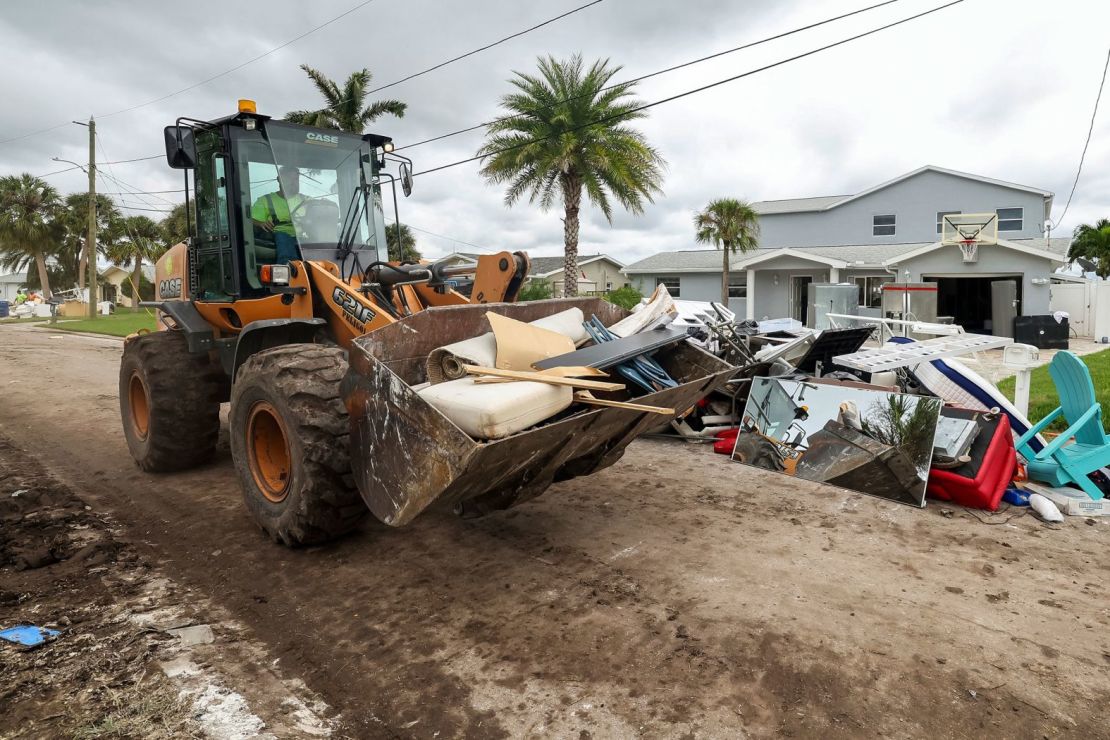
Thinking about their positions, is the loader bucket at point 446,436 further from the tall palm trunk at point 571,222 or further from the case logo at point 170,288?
the tall palm trunk at point 571,222

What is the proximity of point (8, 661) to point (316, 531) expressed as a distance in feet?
4.79

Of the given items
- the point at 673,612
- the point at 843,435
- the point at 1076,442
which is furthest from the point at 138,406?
the point at 1076,442

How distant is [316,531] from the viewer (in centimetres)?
405

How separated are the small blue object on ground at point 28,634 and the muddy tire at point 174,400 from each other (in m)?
2.79

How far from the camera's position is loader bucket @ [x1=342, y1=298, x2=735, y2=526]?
10.5 ft

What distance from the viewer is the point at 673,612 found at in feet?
11.5

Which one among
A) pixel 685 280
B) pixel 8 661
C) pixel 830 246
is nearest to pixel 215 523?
pixel 8 661

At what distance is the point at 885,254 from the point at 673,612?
25.9 metres

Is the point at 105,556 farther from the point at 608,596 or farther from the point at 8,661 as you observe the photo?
the point at 608,596

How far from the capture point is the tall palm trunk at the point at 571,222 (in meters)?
21.0

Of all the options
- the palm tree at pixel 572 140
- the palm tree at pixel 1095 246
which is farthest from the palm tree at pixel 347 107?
the palm tree at pixel 1095 246

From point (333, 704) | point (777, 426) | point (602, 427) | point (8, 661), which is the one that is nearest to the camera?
point (333, 704)

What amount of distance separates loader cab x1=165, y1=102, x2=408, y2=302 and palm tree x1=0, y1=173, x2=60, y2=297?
176 feet

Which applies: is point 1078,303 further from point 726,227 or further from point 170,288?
point 170,288
